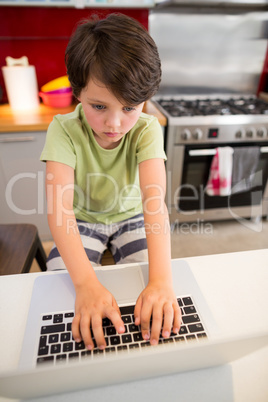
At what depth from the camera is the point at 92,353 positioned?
44 cm

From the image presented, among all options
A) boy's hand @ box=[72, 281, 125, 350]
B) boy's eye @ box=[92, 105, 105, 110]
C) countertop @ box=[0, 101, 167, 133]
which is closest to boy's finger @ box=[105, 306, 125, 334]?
boy's hand @ box=[72, 281, 125, 350]

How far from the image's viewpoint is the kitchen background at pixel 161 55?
5.03 feet

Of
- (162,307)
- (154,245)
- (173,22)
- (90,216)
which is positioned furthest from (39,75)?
(162,307)

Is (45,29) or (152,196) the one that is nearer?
(152,196)

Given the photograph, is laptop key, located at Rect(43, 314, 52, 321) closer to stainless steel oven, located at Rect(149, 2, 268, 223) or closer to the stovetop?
stainless steel oven, located at Rect(149, 2, 268, 223)

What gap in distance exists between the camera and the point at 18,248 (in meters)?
0.95

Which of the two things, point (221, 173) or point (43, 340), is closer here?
point (43, 340)

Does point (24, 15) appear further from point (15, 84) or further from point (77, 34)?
point (77, 34)

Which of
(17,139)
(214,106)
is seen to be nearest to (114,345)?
(17,139)

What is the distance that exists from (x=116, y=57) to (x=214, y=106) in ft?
4.91

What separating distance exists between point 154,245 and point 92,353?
30 cm

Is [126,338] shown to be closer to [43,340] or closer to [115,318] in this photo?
[115,318]

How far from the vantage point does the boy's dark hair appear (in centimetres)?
56

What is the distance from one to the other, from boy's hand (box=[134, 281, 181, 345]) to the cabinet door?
4.06ft
